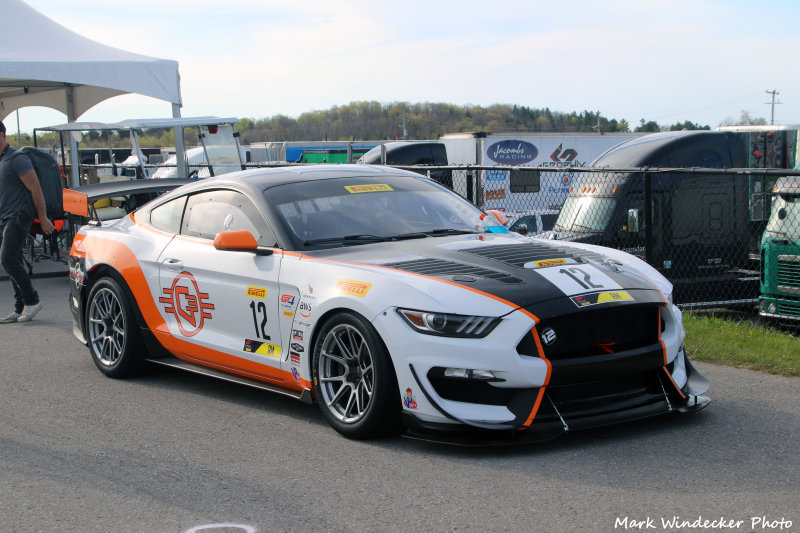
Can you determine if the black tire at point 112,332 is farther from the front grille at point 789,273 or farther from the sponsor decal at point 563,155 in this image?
the sponsor decal at point 563,155

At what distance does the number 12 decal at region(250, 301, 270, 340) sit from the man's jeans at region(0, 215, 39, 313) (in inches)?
175

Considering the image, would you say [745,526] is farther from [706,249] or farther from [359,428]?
[706,249]

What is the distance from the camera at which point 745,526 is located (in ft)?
11.3

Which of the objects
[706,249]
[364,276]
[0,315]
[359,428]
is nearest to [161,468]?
[359,428]

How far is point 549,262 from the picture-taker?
4.89m

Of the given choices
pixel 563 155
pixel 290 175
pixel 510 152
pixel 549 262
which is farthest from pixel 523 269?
pixel 563 155

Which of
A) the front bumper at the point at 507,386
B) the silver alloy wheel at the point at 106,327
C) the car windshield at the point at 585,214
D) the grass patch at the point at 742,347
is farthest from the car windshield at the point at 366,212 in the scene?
the car windshield at the point at 585,214

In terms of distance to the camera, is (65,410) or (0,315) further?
(0,315)

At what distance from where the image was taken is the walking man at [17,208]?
873 centimetres

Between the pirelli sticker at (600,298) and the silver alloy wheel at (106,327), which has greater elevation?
the pirelli sticker at (600,298)

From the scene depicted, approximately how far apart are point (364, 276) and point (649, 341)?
5.22 ft

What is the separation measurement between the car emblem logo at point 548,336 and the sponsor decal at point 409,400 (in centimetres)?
72

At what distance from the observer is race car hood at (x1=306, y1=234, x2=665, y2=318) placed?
4492 mm

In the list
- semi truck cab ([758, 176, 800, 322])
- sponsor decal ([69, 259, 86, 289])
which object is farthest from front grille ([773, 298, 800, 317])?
sponsor decal ([69, 259, 86, 289])
